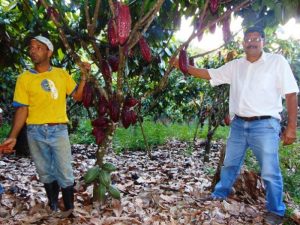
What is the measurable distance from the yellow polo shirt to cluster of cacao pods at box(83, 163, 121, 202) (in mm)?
371

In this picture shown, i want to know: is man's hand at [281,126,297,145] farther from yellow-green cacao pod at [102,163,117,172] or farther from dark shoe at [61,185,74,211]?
dark shoe at [61,185,74,211]

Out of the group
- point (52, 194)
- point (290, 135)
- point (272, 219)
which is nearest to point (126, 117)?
point (52, 194)

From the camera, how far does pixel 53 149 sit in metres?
2.33

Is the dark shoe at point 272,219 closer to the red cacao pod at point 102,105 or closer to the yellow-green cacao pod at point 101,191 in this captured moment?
the yellow-green cacao pod at point 101,191

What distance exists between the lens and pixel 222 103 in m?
4.46

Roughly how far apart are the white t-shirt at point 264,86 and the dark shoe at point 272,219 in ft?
2.13

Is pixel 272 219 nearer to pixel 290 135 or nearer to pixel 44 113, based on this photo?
pixel 290 135

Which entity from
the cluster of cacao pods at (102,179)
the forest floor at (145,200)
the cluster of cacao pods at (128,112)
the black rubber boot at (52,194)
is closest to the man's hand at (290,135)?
the forest floor at (145,200)

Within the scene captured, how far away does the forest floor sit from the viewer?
2.36 meters

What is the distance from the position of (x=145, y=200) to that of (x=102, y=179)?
470 mm

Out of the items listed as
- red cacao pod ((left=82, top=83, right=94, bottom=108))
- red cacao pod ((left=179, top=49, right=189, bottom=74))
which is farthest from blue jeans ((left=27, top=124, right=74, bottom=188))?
red cacao pod ((left=179, top=49, right=189, bottom=74))

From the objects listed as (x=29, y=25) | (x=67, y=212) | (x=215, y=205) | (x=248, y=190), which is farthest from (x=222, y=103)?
(x=67, y=212)

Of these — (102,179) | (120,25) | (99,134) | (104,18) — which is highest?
(104,18)

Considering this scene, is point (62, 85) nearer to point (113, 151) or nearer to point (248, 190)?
point (248, 190)
